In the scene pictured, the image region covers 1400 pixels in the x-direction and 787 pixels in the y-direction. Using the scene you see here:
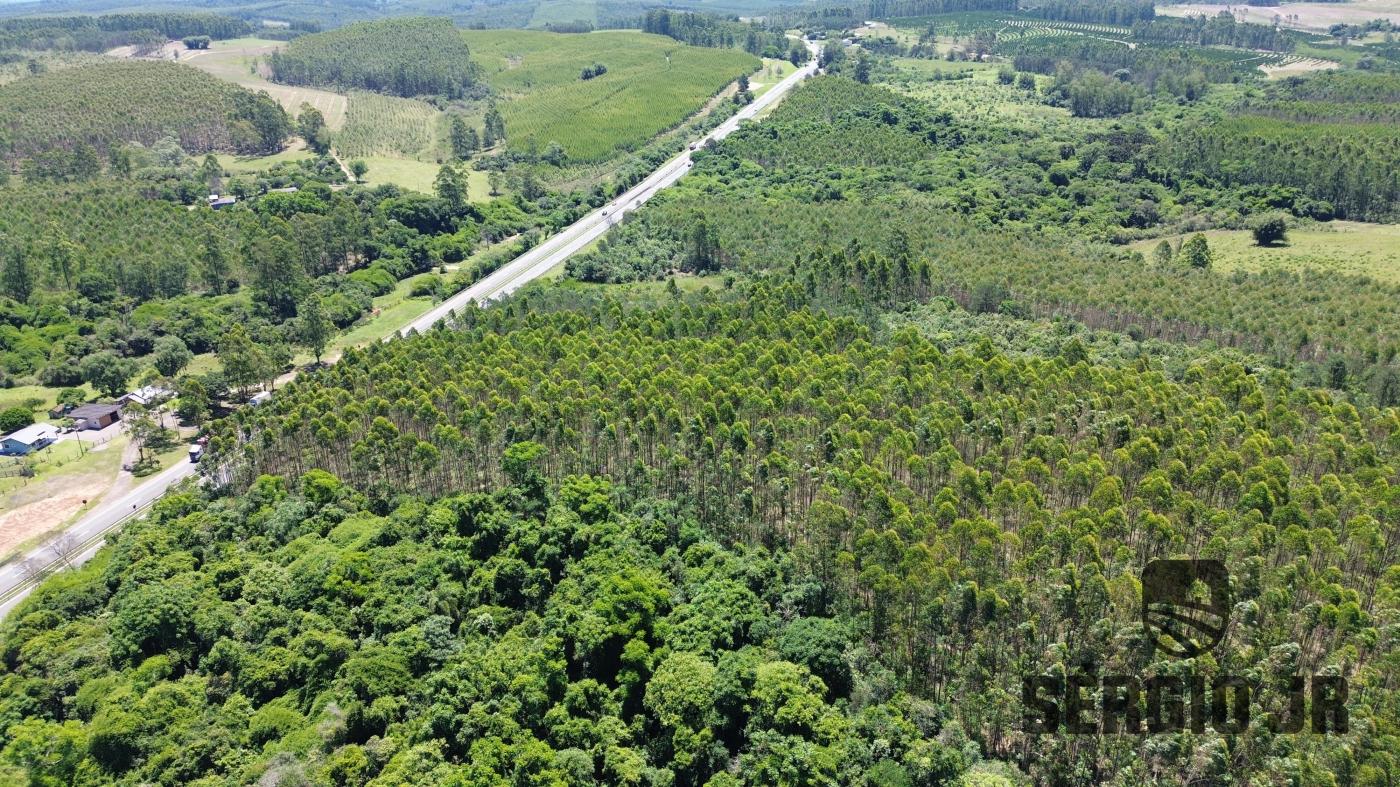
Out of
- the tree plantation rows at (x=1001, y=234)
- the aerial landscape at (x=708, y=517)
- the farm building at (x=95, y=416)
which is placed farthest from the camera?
the tree plantation rows at (x=1001, y=234)

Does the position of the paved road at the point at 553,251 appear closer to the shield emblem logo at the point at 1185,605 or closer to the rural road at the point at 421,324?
the rural road at the point at 421,324

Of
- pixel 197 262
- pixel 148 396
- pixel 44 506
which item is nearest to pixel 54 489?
pixel 44 506

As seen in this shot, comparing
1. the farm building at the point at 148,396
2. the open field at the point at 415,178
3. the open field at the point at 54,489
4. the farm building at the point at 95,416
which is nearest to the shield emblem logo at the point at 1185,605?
the open field at the point at 54,489

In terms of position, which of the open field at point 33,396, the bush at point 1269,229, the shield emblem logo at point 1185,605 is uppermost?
the bush at point 1269,229

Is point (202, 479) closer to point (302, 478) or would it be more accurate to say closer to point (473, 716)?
point (302, 478)

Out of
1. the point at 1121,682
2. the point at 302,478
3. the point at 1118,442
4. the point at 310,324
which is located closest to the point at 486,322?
the point at 310,324

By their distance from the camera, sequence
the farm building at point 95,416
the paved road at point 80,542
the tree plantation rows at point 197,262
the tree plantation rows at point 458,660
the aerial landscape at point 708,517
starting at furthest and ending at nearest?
the tree plantation rows at point 197,262, the farm building at point 95,416, the paved road at point 80,542, the aerial landscape at point 708,517, the tree plantation rows at point 458,660
